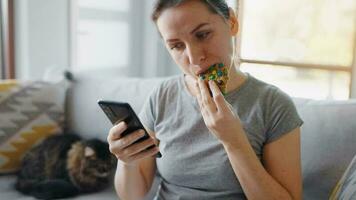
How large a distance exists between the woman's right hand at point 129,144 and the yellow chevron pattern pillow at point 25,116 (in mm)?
860

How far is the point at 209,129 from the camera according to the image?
0.84 m

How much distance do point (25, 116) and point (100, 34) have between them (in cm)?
95

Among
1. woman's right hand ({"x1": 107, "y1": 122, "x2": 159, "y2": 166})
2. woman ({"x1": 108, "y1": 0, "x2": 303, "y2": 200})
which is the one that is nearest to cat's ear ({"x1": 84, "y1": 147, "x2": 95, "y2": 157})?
woman ({"x1": 108, "y1": 0, "x2": 303, "y2": 200})

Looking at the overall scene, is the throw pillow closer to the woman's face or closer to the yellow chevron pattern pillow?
the woman's face

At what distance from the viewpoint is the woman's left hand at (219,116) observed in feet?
2.57

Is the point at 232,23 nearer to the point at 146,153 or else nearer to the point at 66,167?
the point at 146,153

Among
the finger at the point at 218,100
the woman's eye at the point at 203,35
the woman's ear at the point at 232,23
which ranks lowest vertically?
the finger at the point at 218,100

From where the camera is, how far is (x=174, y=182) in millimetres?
1012

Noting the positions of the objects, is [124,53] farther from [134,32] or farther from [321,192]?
[321,192]

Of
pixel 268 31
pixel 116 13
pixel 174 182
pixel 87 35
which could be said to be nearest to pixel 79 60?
pixel 87 35

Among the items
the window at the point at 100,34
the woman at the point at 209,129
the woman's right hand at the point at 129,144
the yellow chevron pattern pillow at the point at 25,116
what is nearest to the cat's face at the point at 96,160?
the yellow chevron pattern pillow at the point at 25,116

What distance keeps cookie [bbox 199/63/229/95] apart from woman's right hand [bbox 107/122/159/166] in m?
0.19

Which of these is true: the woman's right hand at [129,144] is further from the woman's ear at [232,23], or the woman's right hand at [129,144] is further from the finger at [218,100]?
the woman's ear at [232,23]

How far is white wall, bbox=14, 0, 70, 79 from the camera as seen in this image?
208 centimetres
